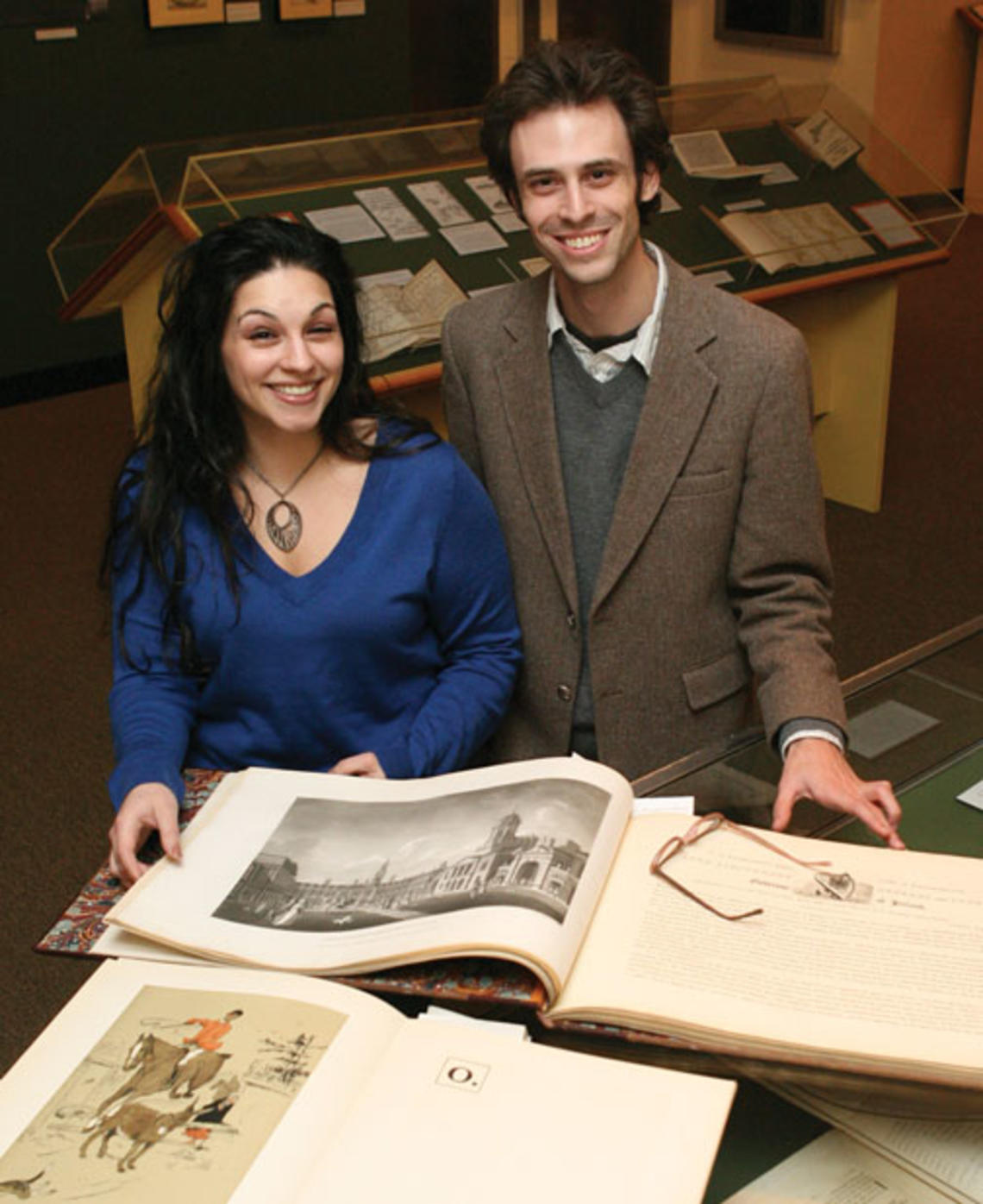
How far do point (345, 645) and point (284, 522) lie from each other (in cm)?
17

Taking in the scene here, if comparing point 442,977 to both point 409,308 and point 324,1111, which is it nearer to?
point 324,1111

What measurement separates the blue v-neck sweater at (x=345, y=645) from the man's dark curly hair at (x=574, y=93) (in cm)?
43

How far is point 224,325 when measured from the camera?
165 centimetres

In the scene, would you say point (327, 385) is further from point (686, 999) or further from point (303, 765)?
point (686, 999)

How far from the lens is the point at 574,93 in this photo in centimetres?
172

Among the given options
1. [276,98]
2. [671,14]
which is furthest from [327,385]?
[671,14]

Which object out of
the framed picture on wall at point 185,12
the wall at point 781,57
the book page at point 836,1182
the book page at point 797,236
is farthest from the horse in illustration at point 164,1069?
the wall at point 781,57

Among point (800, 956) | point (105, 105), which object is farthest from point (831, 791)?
point (105, 105)

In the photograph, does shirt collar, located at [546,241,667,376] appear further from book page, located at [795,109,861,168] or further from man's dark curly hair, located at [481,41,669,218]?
book page, located at [795,109,861,168]

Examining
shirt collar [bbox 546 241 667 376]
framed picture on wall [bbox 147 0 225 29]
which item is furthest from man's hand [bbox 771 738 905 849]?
framed picture on wall [bbox 147 0 225 29]

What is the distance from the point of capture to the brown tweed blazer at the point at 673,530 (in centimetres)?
175

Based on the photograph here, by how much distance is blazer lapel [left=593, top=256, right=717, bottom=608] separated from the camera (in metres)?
1.75

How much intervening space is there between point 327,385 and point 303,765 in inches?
18.8

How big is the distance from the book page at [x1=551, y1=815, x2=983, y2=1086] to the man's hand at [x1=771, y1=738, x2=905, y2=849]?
0.43 feet
